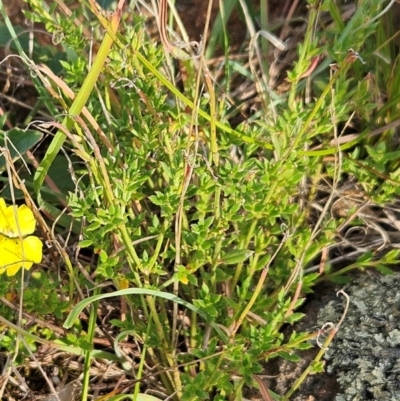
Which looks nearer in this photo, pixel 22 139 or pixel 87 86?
pixel 87 86

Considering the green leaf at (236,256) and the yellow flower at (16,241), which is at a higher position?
the yellow flower at (16,241)

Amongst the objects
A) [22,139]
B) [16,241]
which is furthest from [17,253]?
[22,139]

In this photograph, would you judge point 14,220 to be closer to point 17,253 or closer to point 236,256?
point 17,253

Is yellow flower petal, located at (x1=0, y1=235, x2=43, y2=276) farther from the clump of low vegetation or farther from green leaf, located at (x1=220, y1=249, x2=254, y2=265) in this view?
green leaf, located at (x1=220, y1=249, x2=254, y2=265)

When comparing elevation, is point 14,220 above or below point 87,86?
below

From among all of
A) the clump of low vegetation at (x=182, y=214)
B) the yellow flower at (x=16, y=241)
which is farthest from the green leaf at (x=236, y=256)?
the yellow flower at (x=16, y=241)

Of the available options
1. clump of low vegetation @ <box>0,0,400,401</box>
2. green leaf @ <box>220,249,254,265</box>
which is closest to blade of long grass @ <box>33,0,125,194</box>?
clump of low vegetation @ <box>0,0,400,401</box>

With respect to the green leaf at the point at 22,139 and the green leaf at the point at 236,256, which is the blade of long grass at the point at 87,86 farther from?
the green leaf at the point at 236,256

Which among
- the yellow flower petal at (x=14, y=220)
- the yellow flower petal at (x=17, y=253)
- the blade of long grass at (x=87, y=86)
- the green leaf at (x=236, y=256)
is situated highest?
the blade of long grass at (x=87, y=86)
